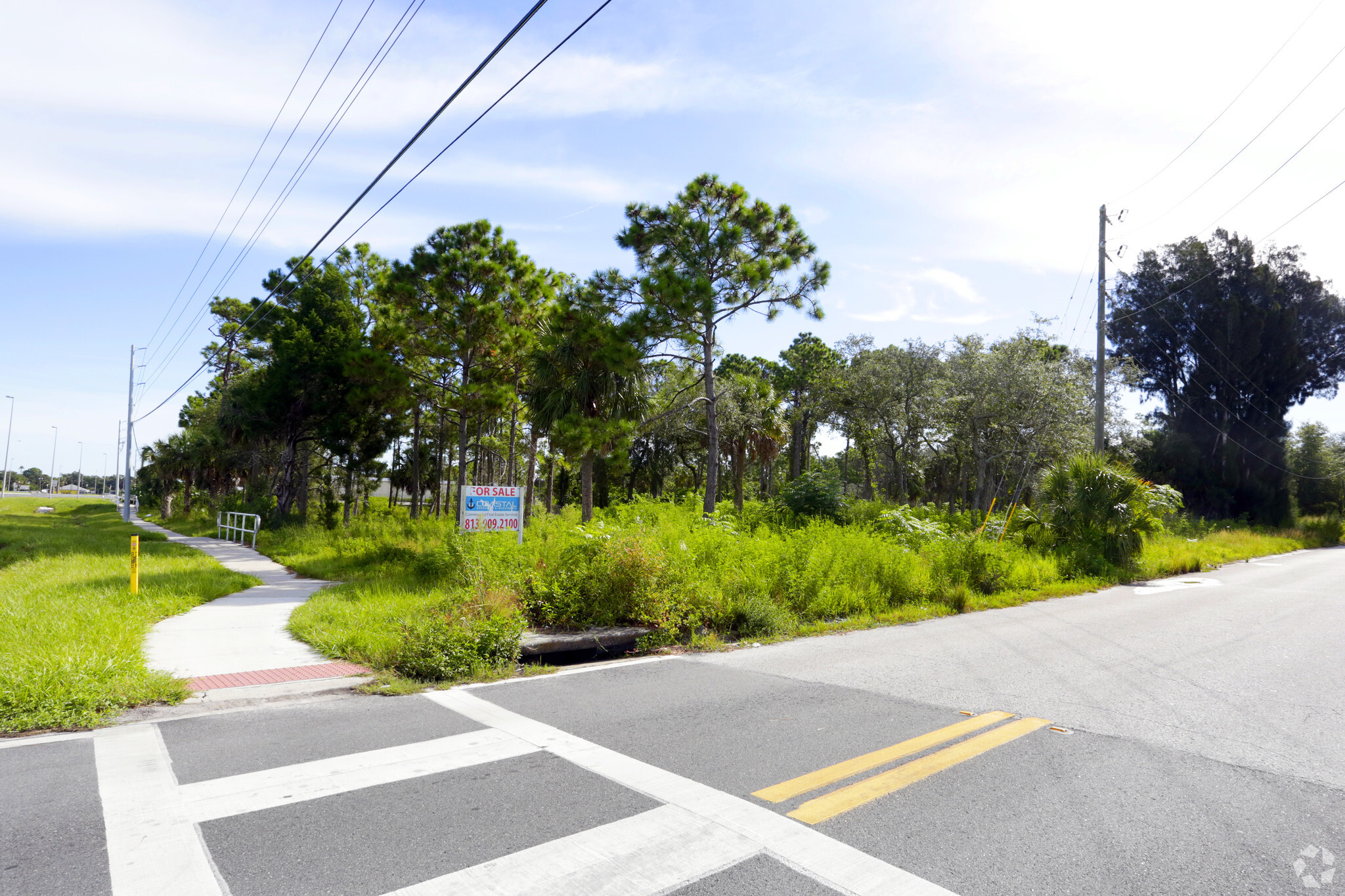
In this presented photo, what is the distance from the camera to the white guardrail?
24.9m

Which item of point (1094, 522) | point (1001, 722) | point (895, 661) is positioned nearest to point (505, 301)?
point (1094, 522)

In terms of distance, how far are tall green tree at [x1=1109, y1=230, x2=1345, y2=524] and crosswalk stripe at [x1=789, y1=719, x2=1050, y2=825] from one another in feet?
160

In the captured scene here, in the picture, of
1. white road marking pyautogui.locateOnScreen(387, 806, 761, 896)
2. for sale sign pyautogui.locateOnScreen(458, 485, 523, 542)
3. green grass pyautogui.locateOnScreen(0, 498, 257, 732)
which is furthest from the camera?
for sale sign pyautogui.locateOnScreen(458, 485, 523, 542)

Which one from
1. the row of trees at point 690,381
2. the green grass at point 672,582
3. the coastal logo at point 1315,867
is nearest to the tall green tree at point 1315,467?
the row of trees at point 690,381

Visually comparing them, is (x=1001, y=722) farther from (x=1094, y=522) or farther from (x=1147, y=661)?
(x=1094, y=522)

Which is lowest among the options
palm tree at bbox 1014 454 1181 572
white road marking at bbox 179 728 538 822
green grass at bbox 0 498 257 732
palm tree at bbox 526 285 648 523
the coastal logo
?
white road marking at bbox 179 728 538 822

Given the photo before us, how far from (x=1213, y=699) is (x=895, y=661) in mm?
2691

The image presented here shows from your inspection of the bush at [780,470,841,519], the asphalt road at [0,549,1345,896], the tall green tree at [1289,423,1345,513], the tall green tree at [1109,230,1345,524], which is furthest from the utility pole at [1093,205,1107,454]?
the tall green tree at [1289,423,1345,513]

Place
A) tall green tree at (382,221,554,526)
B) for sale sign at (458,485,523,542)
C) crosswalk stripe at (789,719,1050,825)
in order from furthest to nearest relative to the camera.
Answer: tall green tree at (382,221,554,526)
for sale sign at (458,485,523,542)
crosswalk stripe at (789,719,1050,825)

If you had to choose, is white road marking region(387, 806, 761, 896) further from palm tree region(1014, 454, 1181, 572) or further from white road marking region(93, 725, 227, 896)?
palm tree region(1014, 454, 1181, 572)

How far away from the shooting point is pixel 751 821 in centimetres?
376

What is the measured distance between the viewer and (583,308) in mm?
20469

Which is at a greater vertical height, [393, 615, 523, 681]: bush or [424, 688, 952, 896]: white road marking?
[393, 615, 523, 681]: bush

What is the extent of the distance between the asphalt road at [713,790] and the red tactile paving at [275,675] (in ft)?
2.64
